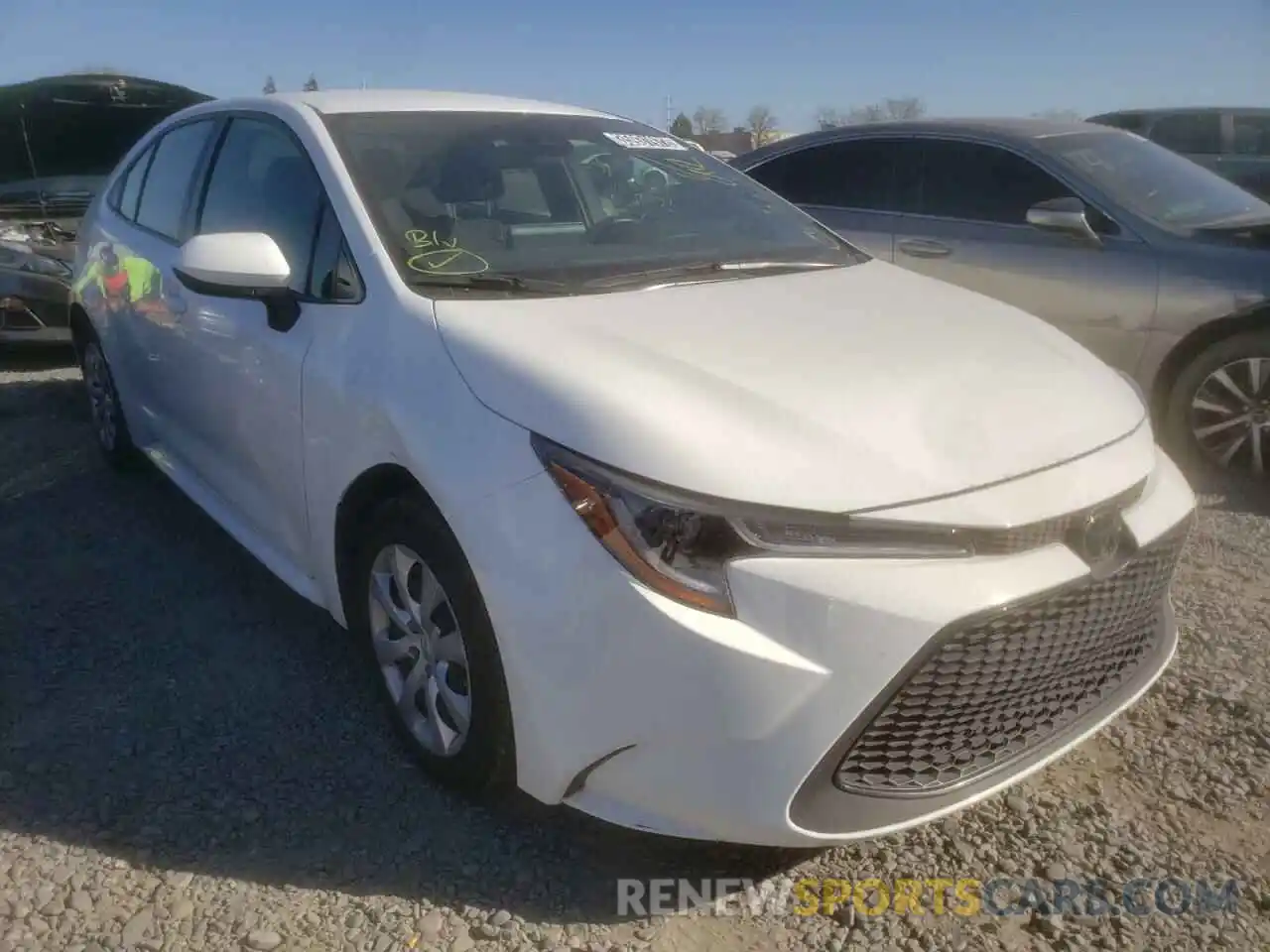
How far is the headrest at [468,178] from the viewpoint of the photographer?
290 cm

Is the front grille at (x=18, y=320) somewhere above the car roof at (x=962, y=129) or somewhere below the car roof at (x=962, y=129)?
below

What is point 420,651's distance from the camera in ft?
8.07

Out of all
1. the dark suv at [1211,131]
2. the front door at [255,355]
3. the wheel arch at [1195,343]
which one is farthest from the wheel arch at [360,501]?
the dark suv at [1211,131]

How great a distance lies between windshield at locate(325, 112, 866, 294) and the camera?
107 inches

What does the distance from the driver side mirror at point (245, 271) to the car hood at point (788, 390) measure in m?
0.54

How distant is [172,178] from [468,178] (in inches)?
61.3

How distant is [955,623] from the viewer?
1.86 meters

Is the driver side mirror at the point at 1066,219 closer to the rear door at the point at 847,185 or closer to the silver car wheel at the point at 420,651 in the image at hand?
the rear door at the point at 847,185

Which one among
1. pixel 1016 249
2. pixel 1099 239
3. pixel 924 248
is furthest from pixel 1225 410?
pixel 924 248

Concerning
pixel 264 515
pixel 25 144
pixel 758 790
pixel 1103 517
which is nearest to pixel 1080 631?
pixel 1103 517

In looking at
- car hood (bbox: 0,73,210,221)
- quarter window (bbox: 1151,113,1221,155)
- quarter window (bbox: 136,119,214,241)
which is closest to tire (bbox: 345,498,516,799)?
quarter window (bbox: 136,119,214,241)

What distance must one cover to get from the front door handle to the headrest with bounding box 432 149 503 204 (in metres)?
2.93

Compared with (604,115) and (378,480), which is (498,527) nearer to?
(378,480)

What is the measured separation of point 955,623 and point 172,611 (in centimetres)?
255
